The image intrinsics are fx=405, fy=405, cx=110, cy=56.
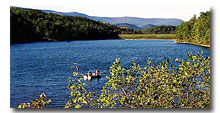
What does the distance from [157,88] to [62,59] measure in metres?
1.32

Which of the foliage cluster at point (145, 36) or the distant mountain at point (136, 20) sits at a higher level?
the distant mountain at point (136, 20)

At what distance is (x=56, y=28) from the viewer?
566 cm

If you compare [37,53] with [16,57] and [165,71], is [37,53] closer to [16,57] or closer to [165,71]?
[16,57]

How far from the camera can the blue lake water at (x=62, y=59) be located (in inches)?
208

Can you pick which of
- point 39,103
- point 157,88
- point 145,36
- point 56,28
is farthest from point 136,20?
point 39,103

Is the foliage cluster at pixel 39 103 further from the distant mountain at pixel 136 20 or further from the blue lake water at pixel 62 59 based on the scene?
the distant mountain at pixel 136 20

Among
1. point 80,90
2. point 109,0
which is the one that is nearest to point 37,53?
point 80,90

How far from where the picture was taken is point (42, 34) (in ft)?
18.3

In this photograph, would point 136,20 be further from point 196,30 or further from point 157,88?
point 157,88

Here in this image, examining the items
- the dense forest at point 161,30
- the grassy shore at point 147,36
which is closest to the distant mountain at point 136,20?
the dense forest at point 161,30

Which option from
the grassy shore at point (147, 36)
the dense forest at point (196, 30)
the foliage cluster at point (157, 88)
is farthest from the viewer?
the grassy shore at point (147, 36)

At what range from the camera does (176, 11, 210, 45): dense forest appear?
5.23 metres

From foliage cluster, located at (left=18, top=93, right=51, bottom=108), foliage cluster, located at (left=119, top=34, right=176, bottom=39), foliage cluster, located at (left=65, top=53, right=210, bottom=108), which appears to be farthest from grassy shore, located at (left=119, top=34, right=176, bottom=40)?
foliage cluster, located at (left=18, top=93, right=51, bottom=108)

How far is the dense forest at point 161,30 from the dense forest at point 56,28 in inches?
16.4
